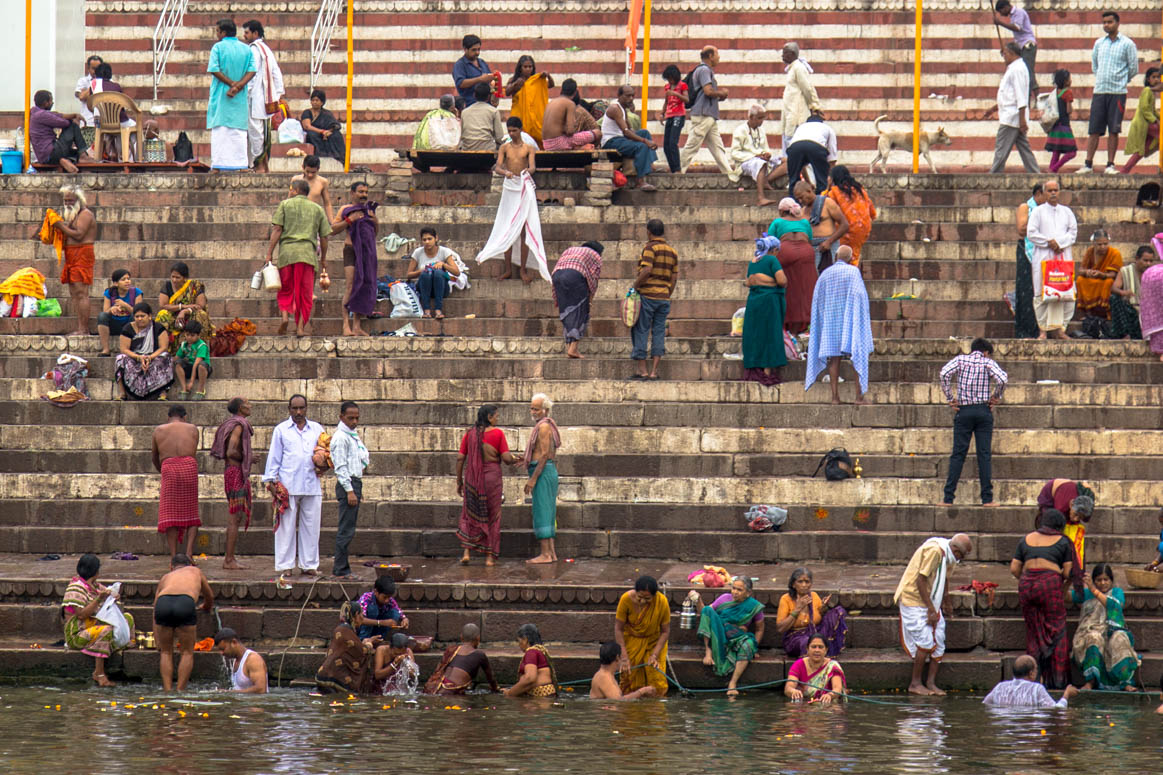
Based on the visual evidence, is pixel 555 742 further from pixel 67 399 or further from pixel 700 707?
pixel 67 399

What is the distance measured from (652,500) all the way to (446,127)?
558 centimetres

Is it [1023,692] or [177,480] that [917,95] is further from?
[177,480]

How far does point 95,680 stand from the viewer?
11.1m

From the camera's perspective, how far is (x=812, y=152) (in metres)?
16.3

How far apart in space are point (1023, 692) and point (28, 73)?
1291cm

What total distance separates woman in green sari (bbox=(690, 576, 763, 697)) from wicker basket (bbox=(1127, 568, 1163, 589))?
2.45m

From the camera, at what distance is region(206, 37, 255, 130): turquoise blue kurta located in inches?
677

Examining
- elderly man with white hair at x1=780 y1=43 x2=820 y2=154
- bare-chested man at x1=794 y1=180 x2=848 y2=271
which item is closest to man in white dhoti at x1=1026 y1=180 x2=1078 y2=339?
bare-chested man at x1=794 y1=180 x2=848 y2=271

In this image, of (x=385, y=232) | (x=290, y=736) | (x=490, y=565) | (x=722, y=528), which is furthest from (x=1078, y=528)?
(x=385, y=232)

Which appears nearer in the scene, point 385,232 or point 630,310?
point 630,310

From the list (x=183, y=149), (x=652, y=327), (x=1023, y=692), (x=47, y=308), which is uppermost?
(x=183, y=149)

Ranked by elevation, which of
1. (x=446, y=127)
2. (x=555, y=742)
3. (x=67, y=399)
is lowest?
(x=555, y=742)

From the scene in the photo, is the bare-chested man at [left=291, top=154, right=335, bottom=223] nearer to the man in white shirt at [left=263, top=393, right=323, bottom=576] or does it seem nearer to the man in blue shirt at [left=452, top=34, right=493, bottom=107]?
the man in blue shirt at [left=452, top=34, right=493, bottom=107]

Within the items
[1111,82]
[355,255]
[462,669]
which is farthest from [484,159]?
[462,669]
